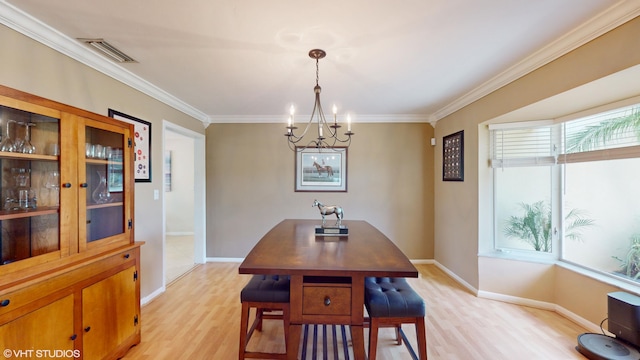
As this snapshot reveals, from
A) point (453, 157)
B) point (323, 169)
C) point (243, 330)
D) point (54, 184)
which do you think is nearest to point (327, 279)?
point (243, 330)

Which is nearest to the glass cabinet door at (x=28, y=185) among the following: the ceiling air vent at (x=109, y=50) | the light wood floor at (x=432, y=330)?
the ceiling air vent at (x=109, y=50)

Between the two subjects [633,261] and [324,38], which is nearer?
[324,38]

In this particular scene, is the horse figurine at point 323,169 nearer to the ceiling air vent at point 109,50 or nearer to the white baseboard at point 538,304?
the white baseboard at point 538,304

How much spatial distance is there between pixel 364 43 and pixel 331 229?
1.51 meters

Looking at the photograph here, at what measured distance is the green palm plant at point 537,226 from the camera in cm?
Result: 263

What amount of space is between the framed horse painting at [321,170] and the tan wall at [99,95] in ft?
5.67

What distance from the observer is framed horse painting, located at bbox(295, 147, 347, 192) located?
13.6 ft

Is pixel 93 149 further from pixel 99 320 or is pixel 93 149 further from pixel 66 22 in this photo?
pixel 99 320

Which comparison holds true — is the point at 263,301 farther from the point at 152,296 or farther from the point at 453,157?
the point at 453,157

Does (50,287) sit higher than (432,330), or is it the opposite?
(50,287)

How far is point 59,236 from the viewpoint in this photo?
1549mm

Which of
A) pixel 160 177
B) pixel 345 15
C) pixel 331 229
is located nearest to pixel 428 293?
pixel 331 229

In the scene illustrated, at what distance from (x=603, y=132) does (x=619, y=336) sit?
1.67 meters

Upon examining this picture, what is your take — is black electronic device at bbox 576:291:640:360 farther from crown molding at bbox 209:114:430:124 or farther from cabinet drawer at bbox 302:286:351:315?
crown molding at bbox 209:114:430:124
